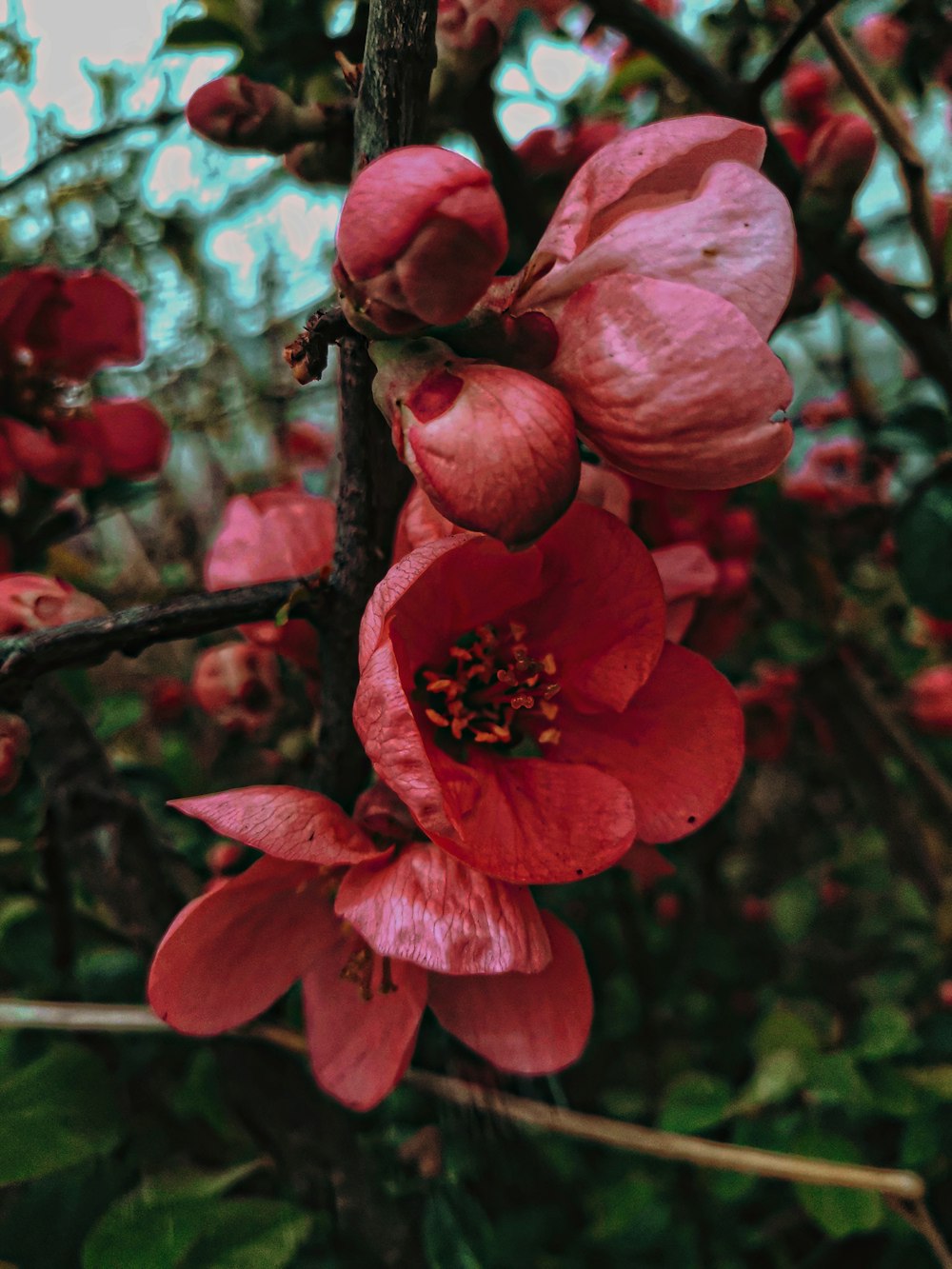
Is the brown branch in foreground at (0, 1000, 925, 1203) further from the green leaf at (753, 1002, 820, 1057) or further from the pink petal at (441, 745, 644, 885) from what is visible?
the pink petal at (441, 745, 644, 885)

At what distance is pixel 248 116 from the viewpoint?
0.44 m

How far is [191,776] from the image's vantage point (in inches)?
31.0

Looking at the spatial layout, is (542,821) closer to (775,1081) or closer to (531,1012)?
(531,1012)

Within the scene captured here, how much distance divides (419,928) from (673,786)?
0.13 meters

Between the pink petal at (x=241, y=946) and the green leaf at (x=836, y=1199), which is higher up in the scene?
the pink petal at (x=241, y=946)

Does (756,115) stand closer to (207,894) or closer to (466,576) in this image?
(466,576)

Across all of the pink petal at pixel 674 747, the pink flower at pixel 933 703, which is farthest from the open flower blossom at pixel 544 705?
the pink flower at pixel 933 703

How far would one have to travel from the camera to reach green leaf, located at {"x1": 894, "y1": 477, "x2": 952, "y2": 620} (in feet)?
2.20

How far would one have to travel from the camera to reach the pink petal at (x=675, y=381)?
30 centimetres

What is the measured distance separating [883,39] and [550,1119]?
1.07 metres

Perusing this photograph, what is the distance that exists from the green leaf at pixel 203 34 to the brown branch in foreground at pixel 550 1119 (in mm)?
643

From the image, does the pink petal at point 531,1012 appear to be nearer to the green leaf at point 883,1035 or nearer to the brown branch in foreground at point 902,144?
the green leaf at point 883,1035

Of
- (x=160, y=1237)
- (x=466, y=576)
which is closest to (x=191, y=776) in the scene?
(x=160, y=1237)

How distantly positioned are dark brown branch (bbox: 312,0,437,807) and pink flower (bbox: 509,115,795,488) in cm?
7
